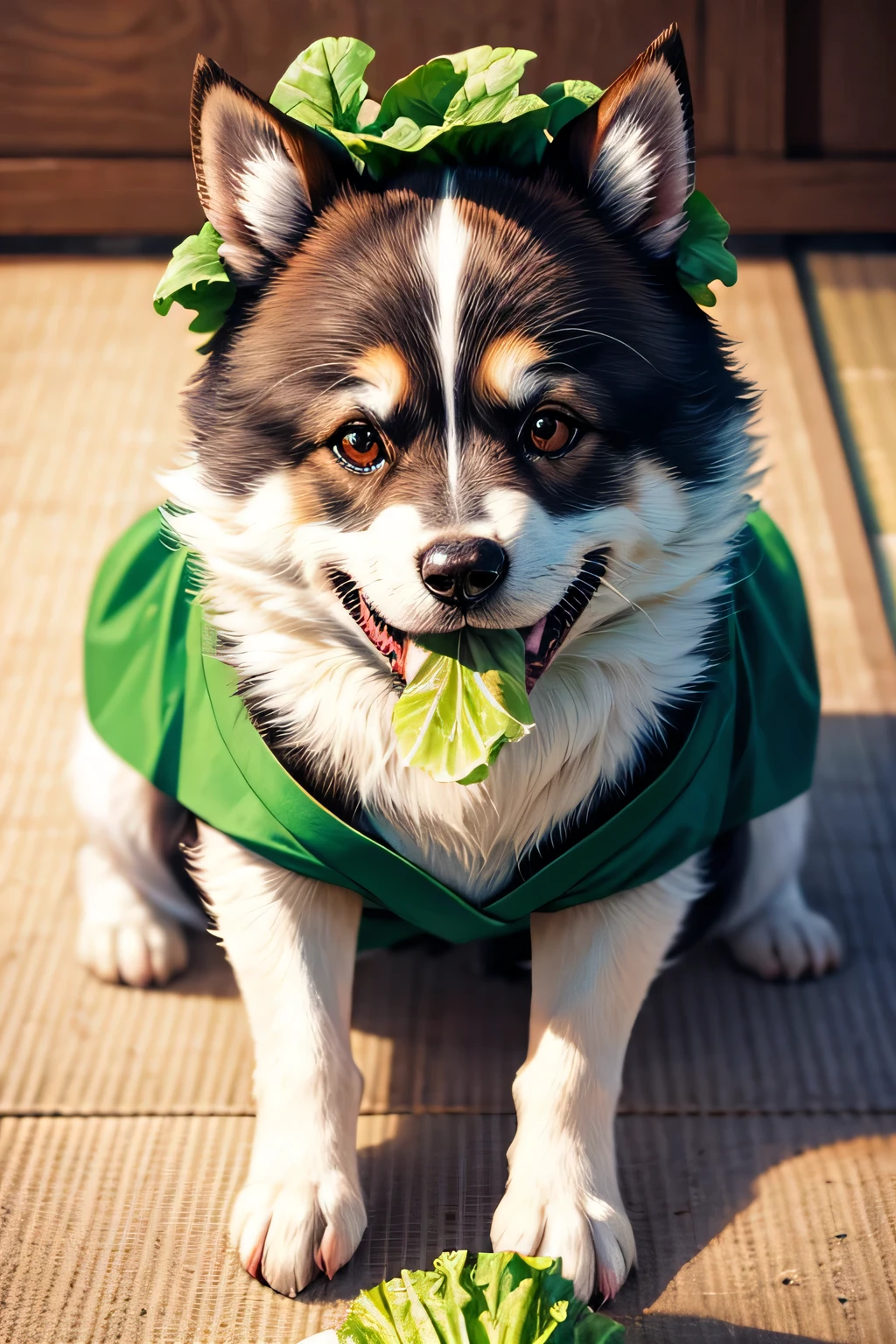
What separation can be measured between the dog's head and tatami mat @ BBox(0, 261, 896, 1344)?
27.3 inches

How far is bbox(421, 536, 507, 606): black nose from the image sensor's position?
1279 millimetres

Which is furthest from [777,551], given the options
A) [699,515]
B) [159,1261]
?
[159,1261]

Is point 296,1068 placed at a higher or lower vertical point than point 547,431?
lower

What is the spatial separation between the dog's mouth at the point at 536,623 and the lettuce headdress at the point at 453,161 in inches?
1.0

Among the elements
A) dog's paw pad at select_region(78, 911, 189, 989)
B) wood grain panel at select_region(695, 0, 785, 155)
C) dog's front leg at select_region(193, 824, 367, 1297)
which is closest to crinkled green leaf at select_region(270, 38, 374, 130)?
dog's front leg at select_region(193, 824, 367, 1297)

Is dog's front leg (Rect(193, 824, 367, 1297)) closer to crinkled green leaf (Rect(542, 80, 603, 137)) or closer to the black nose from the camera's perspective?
the black nose

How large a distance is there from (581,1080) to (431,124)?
1.06m

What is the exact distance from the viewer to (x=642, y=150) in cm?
138

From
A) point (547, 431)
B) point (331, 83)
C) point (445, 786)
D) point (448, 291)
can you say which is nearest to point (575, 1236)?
point (445, 786)

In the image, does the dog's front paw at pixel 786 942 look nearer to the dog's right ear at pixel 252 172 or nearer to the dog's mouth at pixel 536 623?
the dog's mouth at pixel 536 623

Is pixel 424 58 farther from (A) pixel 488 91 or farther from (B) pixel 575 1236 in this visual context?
(B) pixel 575 1236

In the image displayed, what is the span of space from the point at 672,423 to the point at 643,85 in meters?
0.33

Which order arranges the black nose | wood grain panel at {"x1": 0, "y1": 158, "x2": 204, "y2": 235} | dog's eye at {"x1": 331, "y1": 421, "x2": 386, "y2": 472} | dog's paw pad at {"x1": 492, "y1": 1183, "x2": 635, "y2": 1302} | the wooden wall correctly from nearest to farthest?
the black nose, dog's eye at {"x1": 331, "y1": 421, "x2": 386, "y2": 472}, dog's paw pad at {"x1": 492, "y1": 1183, "x2": 635, "y2": 1302}, the wooden wall, wood grain panel at {"x1": 0, "y1": 158, "x2": 204, "y2": 235}

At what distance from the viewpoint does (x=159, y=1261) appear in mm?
1619
